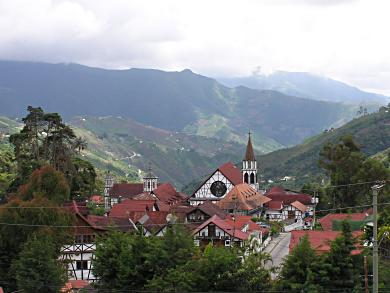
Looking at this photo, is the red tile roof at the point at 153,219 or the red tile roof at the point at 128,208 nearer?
the red tile roof at the point at 153,219

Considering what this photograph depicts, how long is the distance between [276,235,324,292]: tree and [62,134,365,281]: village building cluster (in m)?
2.42

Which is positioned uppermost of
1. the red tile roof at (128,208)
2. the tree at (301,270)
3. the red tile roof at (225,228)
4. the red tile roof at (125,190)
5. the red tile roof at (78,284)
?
the red tile roof at (125,190)

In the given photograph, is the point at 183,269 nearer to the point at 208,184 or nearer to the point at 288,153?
the point at 208,184

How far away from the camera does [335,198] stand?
63156 millimetres

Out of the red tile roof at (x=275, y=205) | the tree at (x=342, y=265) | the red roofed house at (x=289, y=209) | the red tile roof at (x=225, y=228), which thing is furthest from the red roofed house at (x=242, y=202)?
the tree at (x=342, y=265)

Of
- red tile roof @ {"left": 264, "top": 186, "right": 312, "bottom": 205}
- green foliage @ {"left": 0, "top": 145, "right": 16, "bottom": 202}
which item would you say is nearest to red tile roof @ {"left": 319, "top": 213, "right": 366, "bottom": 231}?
red tile roof @ {"left": 264, "top": 186, "right": 312, "bottom": 205}

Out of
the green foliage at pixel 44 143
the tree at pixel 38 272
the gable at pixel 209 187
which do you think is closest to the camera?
the tree at pixel 38 272

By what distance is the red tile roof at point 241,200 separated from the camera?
229 ft

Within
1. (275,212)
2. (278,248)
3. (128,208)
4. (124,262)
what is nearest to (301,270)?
(124,262)

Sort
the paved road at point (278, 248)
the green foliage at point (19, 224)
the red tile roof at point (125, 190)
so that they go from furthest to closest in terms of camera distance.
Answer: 1. the red tile roof at point (125, 190)
2. the paved road at point (278, 248)
3. the green foliage at point (19, 224)

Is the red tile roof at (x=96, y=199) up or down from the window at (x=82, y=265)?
up

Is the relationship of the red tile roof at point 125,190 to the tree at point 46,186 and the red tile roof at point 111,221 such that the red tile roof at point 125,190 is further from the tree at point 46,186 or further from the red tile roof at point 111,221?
the tree at point 46,186

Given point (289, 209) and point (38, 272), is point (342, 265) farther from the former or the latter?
point (289, 209)

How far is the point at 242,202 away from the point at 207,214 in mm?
16518
